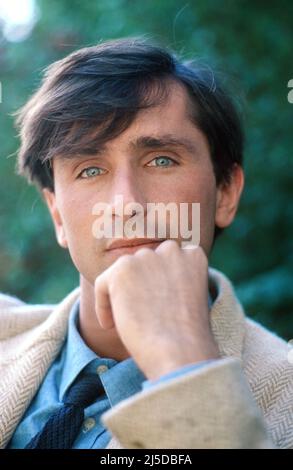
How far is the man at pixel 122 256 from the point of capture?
1643 mm

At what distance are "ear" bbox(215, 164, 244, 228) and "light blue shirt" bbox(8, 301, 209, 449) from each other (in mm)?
701

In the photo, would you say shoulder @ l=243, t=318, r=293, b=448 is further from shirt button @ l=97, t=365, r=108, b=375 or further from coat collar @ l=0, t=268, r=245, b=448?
shirt button @ l=97, t=365, r=108, b=375

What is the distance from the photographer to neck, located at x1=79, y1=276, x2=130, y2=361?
2334 mm

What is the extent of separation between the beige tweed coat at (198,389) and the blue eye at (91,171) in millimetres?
563

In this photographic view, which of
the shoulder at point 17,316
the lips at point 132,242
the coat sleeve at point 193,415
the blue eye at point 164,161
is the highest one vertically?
the blue eye at point 164,161

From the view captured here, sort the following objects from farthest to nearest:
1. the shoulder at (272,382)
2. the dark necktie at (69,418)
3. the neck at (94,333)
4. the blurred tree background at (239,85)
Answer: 1. the blurred tree background at (239,85)
2. the neck at (94,333)
3. the dark necktie at (69,418)
4. the shoulder at (272,382)

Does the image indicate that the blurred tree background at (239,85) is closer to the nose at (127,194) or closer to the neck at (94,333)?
the neck at (94,333)

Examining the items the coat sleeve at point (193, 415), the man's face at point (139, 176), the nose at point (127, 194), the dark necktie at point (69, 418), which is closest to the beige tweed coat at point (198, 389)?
the coat sleeve at point (193, 415)

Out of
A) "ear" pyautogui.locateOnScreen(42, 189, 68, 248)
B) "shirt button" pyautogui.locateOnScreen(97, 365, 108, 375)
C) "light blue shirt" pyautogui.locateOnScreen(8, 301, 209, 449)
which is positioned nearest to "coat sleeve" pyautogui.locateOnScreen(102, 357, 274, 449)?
"light blue shirt" pyautogui.locateOnScreen(8, 301, 209, 449)

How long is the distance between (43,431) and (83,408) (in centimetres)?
15

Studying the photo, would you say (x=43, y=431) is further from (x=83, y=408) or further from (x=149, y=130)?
(x=149, y=130)

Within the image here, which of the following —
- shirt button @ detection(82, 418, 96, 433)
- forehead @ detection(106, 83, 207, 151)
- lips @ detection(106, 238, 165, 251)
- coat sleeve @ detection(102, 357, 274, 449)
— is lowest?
shirt button @ detection(82, 418, 96, 433)
